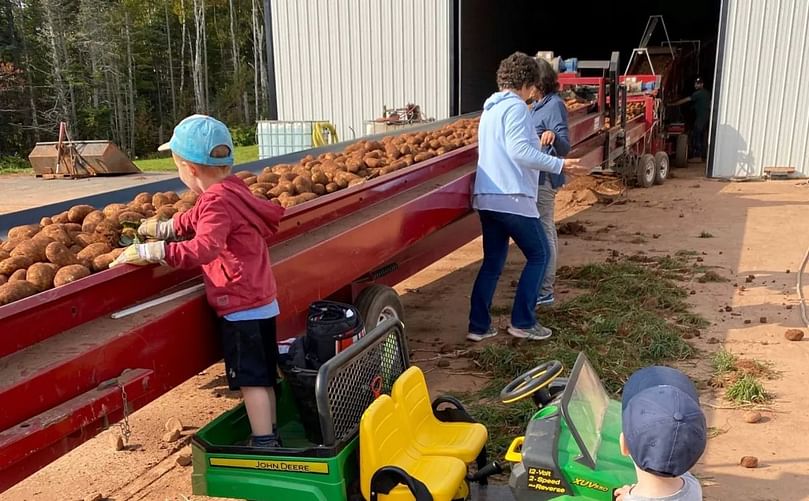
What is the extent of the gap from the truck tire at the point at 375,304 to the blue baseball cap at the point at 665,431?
2.38 meters

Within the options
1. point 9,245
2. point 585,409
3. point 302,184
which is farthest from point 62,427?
point 302,184

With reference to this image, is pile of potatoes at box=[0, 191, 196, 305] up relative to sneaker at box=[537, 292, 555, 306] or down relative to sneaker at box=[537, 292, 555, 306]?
up

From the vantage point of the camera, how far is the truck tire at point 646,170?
1055cm

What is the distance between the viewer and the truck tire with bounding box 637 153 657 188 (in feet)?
34.6

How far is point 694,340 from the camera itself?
471cm

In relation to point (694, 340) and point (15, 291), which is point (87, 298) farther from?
point (694, 340)

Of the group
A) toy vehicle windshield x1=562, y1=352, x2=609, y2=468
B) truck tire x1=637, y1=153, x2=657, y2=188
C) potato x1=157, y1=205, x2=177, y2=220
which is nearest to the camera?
toy vehicle windshield x1=562, y1=352, x2=609, y2=468

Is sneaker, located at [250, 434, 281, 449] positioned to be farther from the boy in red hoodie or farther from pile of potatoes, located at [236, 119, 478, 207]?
pile of potatoes, located at [236, 119, 478, 207]

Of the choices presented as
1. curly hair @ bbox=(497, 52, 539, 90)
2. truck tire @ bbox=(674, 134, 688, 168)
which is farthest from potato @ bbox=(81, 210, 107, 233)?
truck tire @ bbox=(674, 134, 688, 168)

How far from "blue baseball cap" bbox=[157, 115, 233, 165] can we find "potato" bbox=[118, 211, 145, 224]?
0.59m

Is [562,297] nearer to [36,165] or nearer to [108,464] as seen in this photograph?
[108,464]

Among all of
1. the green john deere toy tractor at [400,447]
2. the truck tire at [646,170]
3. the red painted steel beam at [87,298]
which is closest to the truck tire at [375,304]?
the red painted steel beam at [87,298]

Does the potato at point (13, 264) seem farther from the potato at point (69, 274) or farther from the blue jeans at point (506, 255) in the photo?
the blue jeans at point (506, 255)

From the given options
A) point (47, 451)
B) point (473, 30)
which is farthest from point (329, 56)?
point (47, 451)
